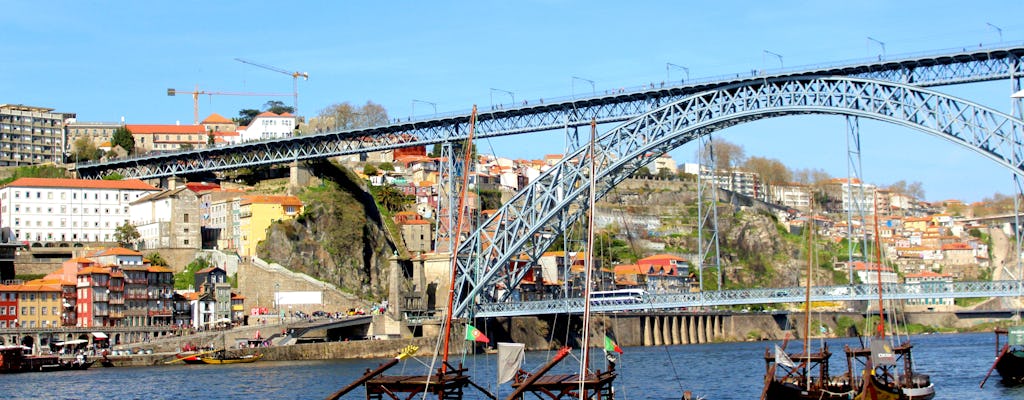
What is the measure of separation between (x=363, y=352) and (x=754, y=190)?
109 metres

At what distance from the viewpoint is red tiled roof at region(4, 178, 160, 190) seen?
10709 cm

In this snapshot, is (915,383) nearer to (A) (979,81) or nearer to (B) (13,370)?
(A) (979,81)

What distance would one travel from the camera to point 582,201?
8381 centimetres

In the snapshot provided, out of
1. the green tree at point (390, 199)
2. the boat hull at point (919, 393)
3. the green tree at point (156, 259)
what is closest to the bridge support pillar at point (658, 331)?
the green tree at point (390, 199)

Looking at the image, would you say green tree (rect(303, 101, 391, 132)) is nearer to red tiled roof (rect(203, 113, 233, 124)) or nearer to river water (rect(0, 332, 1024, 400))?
red tiled roof (rect(203, 113, 233, 124))

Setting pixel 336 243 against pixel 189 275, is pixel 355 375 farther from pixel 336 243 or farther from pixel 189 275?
pixel 189 275

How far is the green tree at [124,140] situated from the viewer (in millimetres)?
127375

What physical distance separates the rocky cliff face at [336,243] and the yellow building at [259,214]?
3.19 feet

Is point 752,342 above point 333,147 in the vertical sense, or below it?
below

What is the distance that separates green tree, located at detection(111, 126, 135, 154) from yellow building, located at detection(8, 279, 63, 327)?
1605 inches

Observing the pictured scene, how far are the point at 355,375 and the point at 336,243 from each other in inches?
1484

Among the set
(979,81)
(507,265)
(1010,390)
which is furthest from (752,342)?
(1010,390)

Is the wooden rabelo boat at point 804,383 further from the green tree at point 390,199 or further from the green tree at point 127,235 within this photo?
the green tree at point 390,199

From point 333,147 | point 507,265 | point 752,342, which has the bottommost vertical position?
point 752,342
